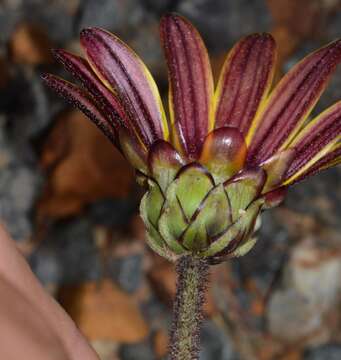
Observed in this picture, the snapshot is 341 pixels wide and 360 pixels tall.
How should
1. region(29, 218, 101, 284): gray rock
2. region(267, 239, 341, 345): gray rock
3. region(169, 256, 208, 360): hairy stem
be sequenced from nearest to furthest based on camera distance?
region(169, 256, 208, 360): hairy stem → region(267, 239, 341, 345): gray rock → region(29, 218, 101, 284): gray rock

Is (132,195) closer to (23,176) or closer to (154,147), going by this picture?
(23,176)

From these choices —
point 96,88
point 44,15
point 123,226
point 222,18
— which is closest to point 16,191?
point 123,226

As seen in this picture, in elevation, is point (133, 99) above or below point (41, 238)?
below

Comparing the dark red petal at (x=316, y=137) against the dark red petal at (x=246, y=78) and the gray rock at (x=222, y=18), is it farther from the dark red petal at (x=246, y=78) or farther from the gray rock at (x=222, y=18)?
the gray rock at (x=222, y=18)

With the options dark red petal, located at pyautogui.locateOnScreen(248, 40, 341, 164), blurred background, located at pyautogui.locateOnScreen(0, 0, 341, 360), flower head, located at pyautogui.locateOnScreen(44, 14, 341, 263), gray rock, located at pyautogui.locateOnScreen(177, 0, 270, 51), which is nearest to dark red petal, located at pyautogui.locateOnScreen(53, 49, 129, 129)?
flower head, located at pyautogui.locateOnScreen(44, 14, 341, 263)

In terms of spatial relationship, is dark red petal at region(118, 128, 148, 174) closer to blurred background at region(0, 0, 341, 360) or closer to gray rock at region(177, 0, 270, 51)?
blurred background at region(0, 0, 341, 360)

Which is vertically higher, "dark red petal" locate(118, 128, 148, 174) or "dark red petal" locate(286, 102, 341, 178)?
"dark red petal" locate(118, 128, 148, 174)

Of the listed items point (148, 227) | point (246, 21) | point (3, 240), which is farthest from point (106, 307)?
point (148, 227)
